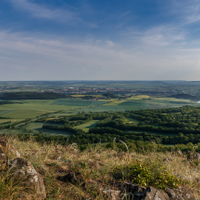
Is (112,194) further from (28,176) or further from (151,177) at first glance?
(28,176)

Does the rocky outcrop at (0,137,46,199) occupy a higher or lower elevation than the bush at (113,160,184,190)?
higher

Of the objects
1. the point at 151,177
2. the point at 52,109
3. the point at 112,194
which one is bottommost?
the point at 52,109

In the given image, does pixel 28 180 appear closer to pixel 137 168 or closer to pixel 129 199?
pixel 129 199

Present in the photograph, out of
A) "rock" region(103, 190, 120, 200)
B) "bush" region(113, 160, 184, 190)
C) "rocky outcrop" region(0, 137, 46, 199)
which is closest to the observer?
"rocky outcrop" region(0, 137, 46, 199)

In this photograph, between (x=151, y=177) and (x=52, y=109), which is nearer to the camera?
(x=151, y=177)

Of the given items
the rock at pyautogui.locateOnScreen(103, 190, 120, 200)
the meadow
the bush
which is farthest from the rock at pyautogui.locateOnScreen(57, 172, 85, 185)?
the meadow

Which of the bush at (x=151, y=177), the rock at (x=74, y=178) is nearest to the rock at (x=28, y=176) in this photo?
the rock at (x=74, y=178)

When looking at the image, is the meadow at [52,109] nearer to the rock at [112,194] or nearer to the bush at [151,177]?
the bush at [151,177]

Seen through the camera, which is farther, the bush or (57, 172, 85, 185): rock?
(57, 172, 85, 185): rock

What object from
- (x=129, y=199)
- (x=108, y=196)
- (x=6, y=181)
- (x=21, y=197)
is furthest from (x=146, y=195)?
(x=6, y=181)

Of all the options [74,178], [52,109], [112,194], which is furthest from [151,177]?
[52,109]

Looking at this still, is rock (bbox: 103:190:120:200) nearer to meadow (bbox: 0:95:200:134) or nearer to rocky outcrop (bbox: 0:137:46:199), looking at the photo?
rocky outcrop (bbox: 0:137:46:199)

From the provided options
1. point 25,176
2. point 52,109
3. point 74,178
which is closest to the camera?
point 25,176
